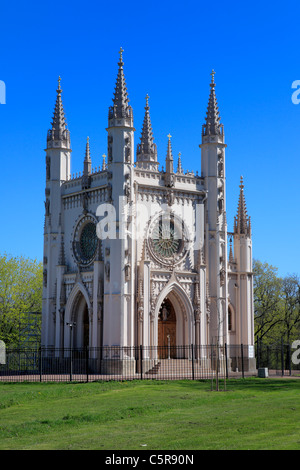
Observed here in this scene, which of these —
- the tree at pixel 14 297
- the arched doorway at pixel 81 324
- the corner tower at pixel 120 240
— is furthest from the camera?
the tree at pixel 14 297

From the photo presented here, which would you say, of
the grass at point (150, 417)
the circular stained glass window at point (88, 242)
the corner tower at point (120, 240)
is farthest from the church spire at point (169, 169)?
the grass at point (150, 417)

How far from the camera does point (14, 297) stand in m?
68.1

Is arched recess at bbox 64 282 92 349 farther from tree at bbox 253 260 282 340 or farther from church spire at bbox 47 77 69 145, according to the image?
tree at bbox 253 260 282 340

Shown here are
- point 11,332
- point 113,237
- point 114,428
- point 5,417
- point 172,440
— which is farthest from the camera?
point 11,332

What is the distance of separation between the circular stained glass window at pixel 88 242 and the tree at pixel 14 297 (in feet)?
51.1

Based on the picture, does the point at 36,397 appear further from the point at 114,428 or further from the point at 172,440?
the point at 172,440

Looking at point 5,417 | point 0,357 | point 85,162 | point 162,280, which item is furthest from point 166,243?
point 5,417

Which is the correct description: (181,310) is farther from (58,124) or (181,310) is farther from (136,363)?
(58,124)

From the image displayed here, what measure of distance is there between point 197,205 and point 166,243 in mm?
4314

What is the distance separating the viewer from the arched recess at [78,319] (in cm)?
5419

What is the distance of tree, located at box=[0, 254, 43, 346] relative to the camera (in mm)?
68125

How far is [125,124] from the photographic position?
51.8 metres

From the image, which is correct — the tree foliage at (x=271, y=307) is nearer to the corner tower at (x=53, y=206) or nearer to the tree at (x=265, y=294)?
the tree at (x=265, y=294)

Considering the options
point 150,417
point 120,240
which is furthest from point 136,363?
point 150,417
